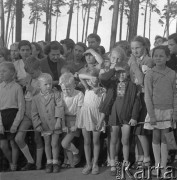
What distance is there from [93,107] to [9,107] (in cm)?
128

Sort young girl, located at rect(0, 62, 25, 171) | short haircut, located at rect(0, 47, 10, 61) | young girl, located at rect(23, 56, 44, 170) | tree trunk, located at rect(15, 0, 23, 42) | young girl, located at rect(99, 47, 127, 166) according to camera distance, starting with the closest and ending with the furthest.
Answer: young girl, located at rect(99, 47, 127, 166) → young girl, located at rect(0, 62, 25, 171) → young girl, located at rect(23, 56, 44, 170) → short haircut, located at rect(0, 47, 10, 61) → tree trunk, located at rect(15, 0, 23, 42)

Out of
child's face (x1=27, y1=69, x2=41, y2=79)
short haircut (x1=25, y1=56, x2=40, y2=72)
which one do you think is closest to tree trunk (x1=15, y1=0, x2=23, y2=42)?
short haircut (x1=25, y1=56, x2=40, y2=72)

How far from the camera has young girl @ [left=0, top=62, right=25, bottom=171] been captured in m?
5.56

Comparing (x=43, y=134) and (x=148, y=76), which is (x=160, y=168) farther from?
(x=43, y=134)

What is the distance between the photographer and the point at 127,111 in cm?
536

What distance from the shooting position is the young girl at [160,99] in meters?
5.15

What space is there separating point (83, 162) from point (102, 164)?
1.07 feet

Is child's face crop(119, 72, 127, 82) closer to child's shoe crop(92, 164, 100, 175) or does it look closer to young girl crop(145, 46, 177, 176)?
young girl crop(145, 46, 177, 176)

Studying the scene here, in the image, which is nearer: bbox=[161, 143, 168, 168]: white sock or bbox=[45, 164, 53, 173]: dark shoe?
bbox=[161, 143, 168, 168]: white sock

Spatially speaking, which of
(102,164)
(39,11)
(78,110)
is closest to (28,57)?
(78,110)

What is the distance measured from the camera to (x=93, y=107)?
5527 millimetres

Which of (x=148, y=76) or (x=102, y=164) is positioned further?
(x=102, y=164)

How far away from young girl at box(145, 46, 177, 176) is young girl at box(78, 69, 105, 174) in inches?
30.2

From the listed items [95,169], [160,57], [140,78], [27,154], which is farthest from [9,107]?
[160,57]
